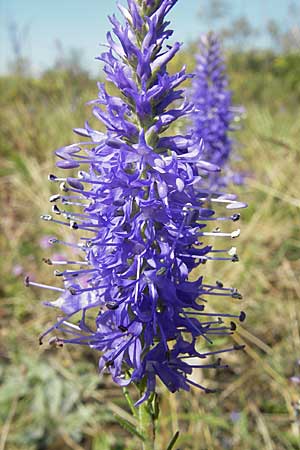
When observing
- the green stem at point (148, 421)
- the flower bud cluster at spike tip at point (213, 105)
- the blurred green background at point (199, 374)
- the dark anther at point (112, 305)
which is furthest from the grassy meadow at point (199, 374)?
the flower bud cluster at spike tip at point (213, 105)

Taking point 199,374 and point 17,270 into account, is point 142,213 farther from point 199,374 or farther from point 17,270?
point 17,270

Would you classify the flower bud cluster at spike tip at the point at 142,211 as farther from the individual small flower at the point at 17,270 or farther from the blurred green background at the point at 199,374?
the individual small flower at the point at 17,270

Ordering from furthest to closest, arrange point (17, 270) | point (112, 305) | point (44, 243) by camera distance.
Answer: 1. point (44, 243)
2. point (17, 270)
3. point (112, 305)

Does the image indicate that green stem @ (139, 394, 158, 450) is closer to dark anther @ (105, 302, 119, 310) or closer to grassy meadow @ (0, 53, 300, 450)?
grassy meadow @ (0, 53, 300, 450)

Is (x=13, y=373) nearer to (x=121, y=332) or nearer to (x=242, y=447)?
(x=242, y=447)

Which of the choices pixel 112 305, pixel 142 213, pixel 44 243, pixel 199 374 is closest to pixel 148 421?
pixel 112 305

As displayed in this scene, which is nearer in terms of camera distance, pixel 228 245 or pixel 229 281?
pixel 229 281

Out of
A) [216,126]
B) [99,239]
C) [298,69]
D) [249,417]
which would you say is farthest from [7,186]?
[298,69]

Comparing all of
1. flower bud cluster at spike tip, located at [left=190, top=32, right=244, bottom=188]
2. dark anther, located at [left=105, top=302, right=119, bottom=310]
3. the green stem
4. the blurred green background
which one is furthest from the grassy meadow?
flower bud cluster at spike tip, located at [left=190, top=32, right=244, bottom=188]
